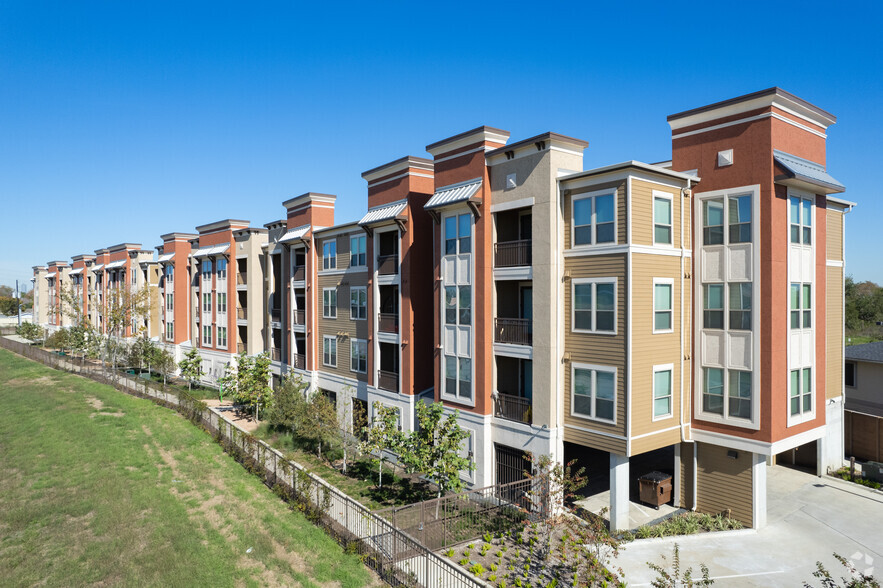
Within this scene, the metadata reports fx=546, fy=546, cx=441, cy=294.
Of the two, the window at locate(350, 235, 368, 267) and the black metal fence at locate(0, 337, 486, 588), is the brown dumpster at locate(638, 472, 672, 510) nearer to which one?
the black metal fence at locate(0, 337, 486, 588)

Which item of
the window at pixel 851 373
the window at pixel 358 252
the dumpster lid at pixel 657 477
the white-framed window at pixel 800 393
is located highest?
the window at pixel 358 252

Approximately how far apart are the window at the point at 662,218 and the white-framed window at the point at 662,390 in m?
4.38

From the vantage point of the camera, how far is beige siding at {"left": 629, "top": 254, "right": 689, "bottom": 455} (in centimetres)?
1808

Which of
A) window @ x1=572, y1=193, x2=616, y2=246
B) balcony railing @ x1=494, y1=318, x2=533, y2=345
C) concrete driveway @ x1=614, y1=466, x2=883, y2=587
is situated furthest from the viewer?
balcony railing @ x1=494, y1=318, x2=533, y2=345

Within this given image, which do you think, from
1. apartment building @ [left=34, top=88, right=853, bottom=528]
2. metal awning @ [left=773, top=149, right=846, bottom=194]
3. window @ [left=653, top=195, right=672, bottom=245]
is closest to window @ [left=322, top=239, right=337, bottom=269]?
apartment building @ [left=34, top=88, right=853, bottom=528]

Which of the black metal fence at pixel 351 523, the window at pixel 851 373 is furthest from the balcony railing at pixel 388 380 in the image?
the window at pixel 851 373

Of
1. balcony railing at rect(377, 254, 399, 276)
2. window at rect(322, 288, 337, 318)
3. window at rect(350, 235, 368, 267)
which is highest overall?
window at rect(350, 235, 368, 267)

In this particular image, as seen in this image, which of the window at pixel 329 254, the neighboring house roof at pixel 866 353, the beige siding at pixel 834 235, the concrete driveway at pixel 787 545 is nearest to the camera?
the concrete driveway at pixel 787 545

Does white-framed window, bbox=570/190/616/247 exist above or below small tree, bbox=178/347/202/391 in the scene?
above

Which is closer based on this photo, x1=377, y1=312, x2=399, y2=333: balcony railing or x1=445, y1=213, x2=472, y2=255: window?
x1=445, y1=213, x2=472, y2=255: window

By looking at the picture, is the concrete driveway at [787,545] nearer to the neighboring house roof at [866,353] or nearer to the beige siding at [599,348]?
the beige siding at [599,348]

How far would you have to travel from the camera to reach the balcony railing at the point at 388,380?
27.0m

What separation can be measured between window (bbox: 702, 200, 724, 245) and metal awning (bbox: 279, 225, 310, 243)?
23.6 meters

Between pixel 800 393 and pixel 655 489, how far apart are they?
20.3 ft
